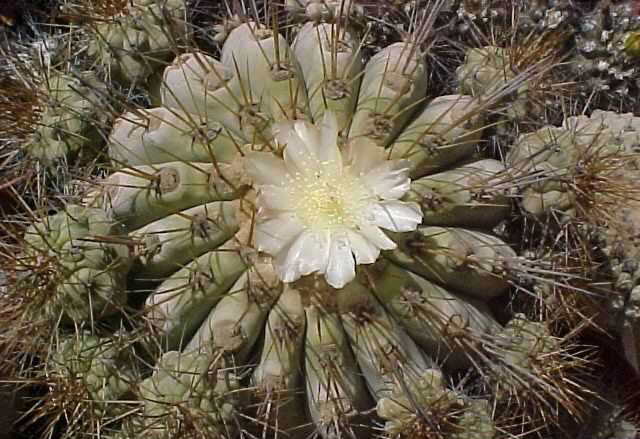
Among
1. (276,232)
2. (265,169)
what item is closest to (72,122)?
(265,169)

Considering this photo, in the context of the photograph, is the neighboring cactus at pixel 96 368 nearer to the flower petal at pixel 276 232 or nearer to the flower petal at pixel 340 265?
the flower petal at pixel 276 232

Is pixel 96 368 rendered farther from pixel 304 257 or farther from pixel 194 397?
pixel 304 257

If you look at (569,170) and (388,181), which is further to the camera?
(569,170)

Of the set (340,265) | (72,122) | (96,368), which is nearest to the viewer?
(340,265)

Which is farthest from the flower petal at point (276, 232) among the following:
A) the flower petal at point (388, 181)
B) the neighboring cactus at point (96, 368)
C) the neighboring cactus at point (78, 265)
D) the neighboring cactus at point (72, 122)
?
the neighboring cactus at point (72, 122)

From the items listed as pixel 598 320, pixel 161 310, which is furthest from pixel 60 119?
pixel 598 320

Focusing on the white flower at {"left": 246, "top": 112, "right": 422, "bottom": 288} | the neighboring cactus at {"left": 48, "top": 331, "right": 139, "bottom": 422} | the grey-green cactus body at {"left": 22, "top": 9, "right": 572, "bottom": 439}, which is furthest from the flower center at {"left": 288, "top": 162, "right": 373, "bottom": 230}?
the neighboring cactus at {"left": 48, "top": 331, "right": 139, "bottom": 422}

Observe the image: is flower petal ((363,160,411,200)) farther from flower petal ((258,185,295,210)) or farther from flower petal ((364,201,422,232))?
flower petal ((258,185,295,210))

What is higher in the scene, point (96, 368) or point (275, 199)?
point (275, 199)

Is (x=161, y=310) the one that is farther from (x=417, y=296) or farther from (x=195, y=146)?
(x=417, y=296)
